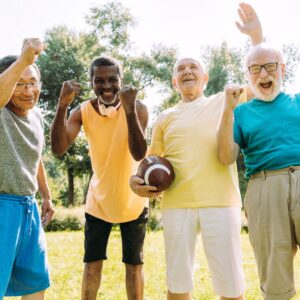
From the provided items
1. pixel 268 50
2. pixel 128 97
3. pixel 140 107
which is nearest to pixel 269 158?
pixel 268 50

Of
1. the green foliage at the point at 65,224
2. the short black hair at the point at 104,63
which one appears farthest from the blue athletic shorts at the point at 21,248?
the green foliage at the point at 65,224

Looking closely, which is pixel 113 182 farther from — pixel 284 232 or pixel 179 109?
pixel 284 232

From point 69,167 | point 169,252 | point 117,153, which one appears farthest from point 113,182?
point 69,167

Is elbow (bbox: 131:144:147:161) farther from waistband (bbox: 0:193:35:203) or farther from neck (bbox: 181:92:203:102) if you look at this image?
waistband (bbox: 0:193:35:203)

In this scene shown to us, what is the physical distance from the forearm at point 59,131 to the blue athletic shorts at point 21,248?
0.71 m

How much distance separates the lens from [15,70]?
2938mm

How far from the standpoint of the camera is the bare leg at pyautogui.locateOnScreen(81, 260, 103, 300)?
4105 millimetres

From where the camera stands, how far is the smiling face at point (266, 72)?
3453 millimetres

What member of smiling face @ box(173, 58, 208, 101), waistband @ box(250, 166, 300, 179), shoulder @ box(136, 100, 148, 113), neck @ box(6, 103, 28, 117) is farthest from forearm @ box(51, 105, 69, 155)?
waistband @ box(250, 166, 300, 179)

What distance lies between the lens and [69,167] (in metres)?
30.1

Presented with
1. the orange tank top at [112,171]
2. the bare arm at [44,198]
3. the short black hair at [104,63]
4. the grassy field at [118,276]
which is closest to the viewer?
the bare arm at [44,198]

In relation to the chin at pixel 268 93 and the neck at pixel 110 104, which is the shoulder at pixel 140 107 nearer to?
the neck at pixel 110 104

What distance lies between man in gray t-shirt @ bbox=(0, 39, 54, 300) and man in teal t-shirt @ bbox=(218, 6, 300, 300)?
5.02 feet

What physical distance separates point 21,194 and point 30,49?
1.09 m
